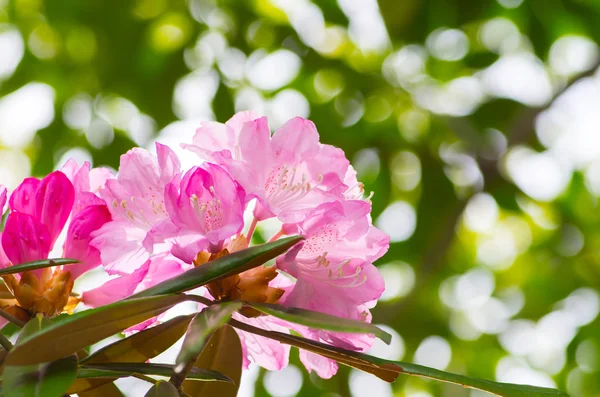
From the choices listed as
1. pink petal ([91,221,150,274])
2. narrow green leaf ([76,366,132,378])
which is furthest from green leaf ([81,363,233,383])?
pink petal ([91,221,150,274])

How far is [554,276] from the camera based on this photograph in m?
2.35

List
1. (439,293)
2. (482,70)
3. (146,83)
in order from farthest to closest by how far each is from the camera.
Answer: (439,293) < (482,70) < (146,83)

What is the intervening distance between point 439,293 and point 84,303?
180 cm

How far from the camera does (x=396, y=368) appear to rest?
54 centimetres

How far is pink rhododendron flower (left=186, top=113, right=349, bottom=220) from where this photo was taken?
62 centimetres

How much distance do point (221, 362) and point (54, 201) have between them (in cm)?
19

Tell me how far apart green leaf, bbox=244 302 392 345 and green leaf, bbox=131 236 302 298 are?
0.10ft

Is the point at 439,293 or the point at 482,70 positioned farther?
the point at 439,293

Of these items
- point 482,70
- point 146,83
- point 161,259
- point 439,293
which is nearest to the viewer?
point 161,259

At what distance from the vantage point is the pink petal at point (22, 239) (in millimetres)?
626

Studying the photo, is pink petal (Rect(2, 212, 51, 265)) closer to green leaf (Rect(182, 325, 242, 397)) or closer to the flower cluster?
the flower cluster

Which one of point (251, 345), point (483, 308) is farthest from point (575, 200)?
point (251, 345)

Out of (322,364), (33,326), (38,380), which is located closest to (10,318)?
(33,326)

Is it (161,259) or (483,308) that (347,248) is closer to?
(161,259)
